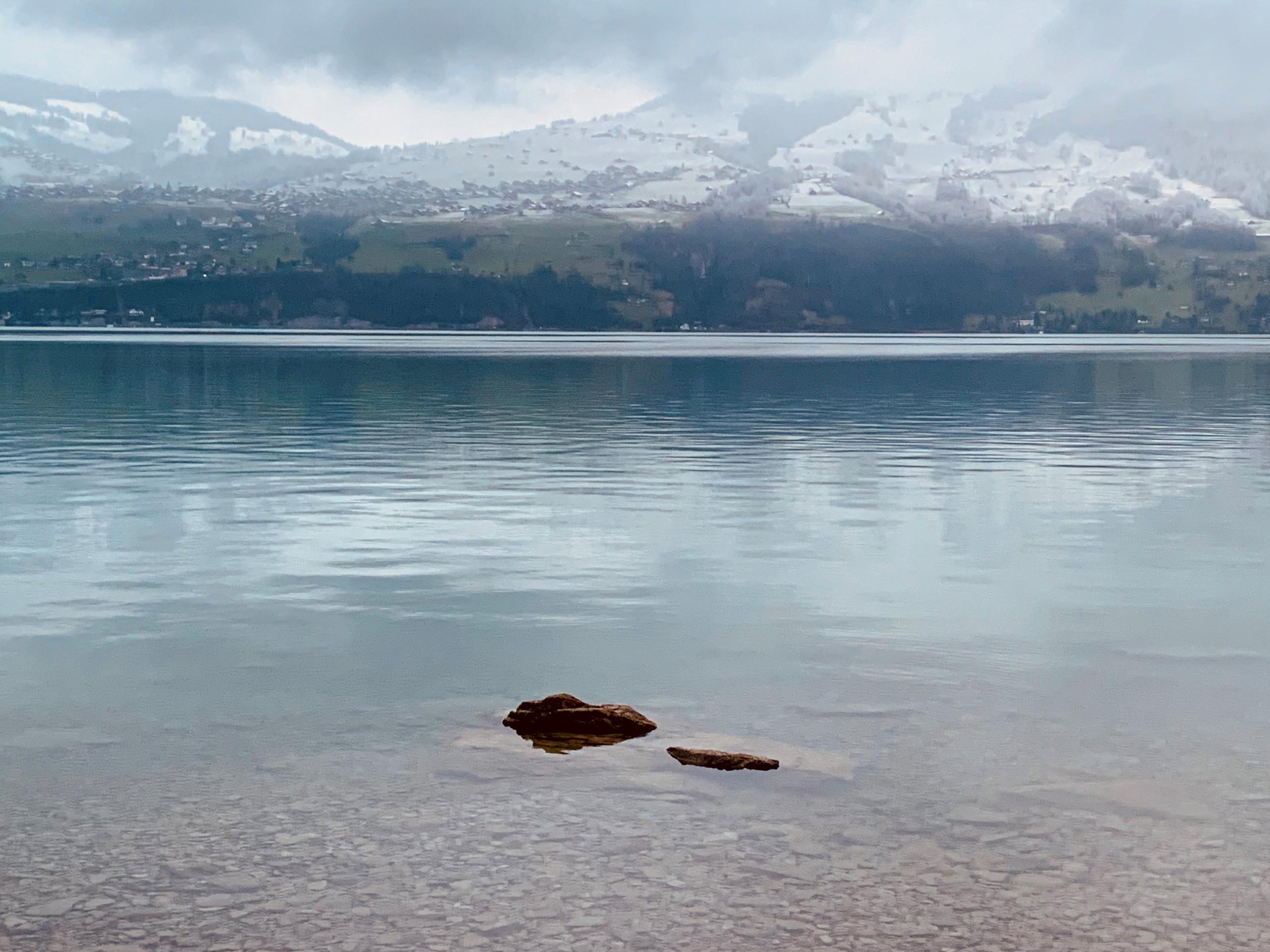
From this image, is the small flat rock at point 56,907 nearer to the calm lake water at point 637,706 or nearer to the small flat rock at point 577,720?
the calm lake water at point 637,706

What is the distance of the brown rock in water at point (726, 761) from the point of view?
18.1 meters

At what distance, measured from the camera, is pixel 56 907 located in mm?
13750

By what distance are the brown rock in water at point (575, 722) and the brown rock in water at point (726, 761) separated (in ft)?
4.51

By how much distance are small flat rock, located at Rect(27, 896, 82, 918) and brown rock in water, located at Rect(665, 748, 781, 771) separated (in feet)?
24.2

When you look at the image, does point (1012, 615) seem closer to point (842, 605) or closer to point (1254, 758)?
point (842, 605)

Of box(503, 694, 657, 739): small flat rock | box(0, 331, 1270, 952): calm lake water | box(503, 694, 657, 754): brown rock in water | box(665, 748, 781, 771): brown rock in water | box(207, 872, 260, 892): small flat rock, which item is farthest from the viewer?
box(503, 694, 657, 739): small flat rock

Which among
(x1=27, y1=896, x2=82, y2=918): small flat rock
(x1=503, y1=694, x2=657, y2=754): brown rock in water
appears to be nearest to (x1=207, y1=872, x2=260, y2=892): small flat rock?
(x1=27, y1=896, x2=82, y2=918): small flat rock

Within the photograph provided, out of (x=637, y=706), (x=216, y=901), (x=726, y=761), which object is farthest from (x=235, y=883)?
(x=637, y=706)

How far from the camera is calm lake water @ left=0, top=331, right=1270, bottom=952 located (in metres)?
14.1

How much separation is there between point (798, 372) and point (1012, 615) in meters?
143

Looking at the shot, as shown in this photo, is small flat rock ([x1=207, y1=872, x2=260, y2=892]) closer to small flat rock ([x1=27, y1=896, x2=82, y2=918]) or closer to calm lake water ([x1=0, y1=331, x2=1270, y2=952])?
calm lake water ([x1=0, y1=331, x2=1270, y2=952])

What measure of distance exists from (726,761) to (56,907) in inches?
311

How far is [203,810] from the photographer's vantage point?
1647 centimetres

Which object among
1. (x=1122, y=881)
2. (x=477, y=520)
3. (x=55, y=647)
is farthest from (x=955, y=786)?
(x=477, y=520)
